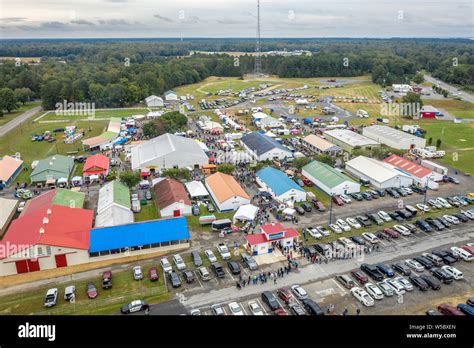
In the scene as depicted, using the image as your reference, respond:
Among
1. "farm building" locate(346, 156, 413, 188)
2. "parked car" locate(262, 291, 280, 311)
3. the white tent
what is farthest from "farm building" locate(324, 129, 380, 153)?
"parked car" locate(262, 291, 280, 311)

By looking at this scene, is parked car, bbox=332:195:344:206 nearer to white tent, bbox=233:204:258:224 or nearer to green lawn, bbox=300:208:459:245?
green lawn, bbox=300:208:459:245

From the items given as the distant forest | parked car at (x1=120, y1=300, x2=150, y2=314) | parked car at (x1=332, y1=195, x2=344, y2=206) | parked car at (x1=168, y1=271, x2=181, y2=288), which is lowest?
parked car at (x1=120, y1=300, x2=150, y2=314)

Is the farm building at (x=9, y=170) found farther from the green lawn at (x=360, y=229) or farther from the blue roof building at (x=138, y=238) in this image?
the green lawn at (x=360, y=229)
